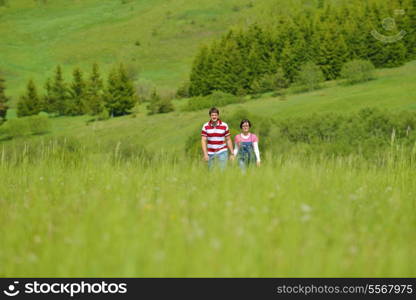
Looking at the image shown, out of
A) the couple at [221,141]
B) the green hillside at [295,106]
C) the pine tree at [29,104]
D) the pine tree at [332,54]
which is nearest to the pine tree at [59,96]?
the pine tree at [29,104]

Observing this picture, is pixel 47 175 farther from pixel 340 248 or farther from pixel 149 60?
pixel 149 60

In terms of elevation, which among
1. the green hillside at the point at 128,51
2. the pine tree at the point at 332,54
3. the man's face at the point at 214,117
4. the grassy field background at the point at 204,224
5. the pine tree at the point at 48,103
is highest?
the grassy field background at the point at 204,224

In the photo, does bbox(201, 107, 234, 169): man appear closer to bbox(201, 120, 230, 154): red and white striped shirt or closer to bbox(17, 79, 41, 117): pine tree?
bbox(201, 120, 230, 154): red and white striped shirt

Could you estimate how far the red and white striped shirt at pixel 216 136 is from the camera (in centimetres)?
1188

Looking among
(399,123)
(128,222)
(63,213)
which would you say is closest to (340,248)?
(128,222)

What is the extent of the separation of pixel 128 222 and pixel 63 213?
3.84 feet

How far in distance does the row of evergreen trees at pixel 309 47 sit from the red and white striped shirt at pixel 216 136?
9938 cm

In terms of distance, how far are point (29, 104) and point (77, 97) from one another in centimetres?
1061

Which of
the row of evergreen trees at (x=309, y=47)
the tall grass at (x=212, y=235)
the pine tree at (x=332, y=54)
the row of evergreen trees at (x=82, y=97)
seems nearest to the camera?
the tall grass at (x=212, y=235)

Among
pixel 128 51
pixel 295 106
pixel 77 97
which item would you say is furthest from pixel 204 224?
pixel 128 51

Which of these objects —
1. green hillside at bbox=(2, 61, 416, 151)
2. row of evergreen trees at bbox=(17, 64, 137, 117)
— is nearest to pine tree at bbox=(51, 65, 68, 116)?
row of evergreen trees at bbox=(17, 64, 137, 117)

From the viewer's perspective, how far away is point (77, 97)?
444 ft

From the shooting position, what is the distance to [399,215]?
5453 mm

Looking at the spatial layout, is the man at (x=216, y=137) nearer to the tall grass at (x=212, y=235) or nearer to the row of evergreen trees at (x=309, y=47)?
the tall grass at (x=212, y=235)
